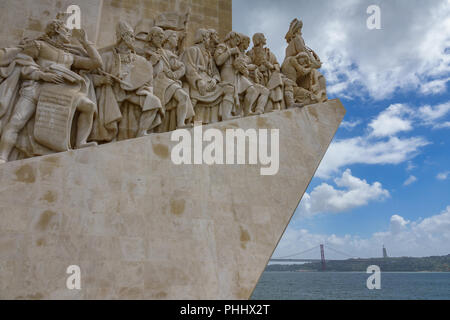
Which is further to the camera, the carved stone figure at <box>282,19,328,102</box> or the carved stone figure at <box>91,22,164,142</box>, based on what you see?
the carved stone figure at <box>282,19,328,102</box>

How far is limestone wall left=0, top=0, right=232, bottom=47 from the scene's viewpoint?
6.80m

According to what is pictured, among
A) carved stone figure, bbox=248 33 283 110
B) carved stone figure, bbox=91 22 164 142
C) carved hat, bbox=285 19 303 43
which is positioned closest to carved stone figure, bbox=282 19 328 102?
carved hat, bbox=285 19 303 43

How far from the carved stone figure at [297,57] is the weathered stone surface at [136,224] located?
125 inches

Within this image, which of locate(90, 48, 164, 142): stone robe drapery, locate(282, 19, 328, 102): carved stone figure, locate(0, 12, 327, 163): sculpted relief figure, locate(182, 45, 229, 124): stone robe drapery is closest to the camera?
locate(0, 12, 327, 163): sculpted relief figure

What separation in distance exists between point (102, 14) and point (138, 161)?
4412mm

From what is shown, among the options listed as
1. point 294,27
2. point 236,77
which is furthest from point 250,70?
point 294,27

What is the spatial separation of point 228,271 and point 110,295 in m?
1.66

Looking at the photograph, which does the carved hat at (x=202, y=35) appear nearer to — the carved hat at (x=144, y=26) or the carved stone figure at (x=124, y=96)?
the carved hat at (x=144, y=26)

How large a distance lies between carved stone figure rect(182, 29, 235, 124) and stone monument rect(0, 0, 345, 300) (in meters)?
0.03

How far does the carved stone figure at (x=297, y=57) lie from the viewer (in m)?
8.80

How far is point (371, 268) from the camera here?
20.1 ft

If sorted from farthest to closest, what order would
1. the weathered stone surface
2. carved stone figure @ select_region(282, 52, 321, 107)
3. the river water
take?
the river water → carved stone figure @ select_region(282, 52, 321, 107) → the weathered stone surface

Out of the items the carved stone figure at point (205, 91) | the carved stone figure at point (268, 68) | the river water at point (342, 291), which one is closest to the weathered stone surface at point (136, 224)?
the carved stone figure at point (205, 91)

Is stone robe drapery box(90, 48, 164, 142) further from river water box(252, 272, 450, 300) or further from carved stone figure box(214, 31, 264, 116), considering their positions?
river water box(252, 272, 450, 300)
